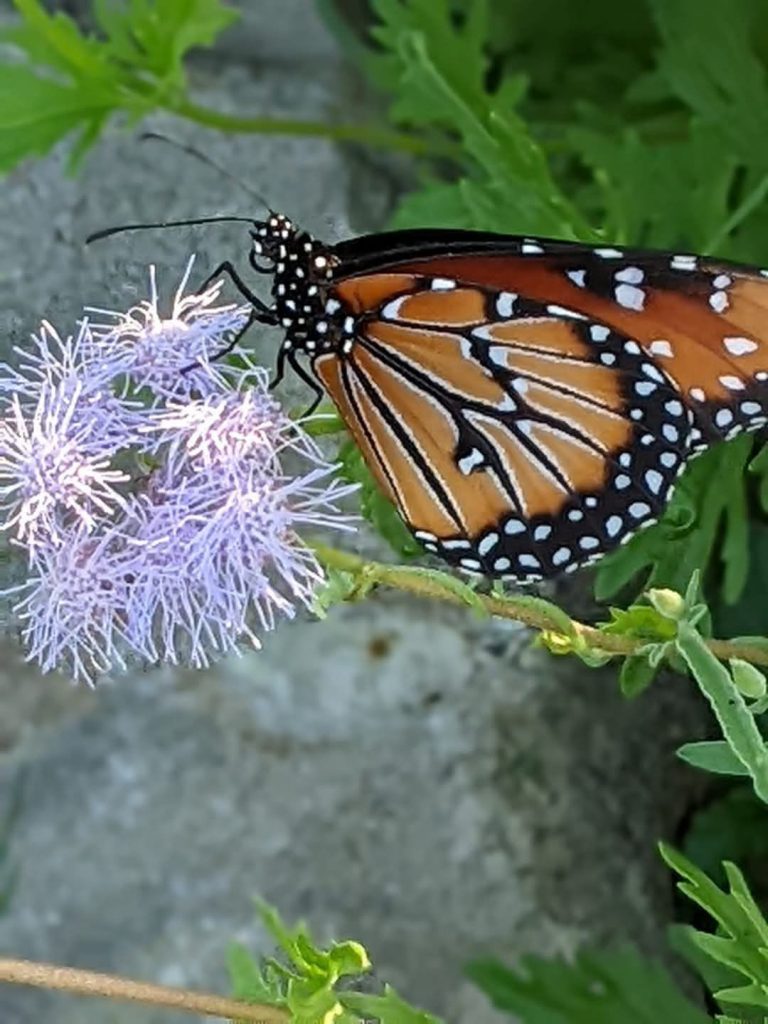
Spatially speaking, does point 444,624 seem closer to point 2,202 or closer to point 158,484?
point 2,202

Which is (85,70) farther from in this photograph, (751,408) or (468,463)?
(751,408)

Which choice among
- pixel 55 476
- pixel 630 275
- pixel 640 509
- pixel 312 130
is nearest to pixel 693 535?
pixel 640 509

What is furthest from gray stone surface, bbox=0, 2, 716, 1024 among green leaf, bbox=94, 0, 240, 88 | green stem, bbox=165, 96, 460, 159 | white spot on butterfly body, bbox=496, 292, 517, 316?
white spot on butterfly body, bbox=496, 292, 517, 316

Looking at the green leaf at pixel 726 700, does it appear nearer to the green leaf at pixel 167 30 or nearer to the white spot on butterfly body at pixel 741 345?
the white spot on butterfly body at pixel 741 345

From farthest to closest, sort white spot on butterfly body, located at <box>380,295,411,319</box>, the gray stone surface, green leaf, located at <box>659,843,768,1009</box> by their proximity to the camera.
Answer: the gray stone surface < white spot on butterfly body, located at <box>380,295,411,319</box> < green leaf, located at <box>659,843,768,1009</box>

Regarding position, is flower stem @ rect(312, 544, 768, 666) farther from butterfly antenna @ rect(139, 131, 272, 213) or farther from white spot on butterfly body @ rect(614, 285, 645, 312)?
butterfly antenna @ rect(139, 131, 272, 213)

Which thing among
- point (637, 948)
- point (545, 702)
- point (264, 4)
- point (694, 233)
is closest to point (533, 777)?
point (545, 702)
